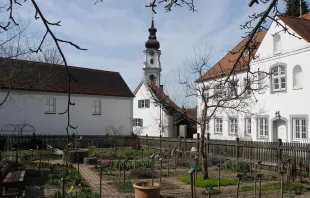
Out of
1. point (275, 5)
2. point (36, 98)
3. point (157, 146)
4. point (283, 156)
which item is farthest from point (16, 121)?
point (275, 5)

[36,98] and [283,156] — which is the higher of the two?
[36,98]

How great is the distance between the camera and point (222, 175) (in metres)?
15.6

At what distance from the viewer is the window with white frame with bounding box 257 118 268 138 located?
924 inches

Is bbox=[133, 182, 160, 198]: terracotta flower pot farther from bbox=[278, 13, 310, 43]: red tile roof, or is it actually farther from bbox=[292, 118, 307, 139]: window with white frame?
bbox=[278, 13, 310, 43]: red tile roof

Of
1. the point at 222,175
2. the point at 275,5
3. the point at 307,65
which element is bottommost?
the point at 222,175

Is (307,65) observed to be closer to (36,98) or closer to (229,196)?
(229,196)

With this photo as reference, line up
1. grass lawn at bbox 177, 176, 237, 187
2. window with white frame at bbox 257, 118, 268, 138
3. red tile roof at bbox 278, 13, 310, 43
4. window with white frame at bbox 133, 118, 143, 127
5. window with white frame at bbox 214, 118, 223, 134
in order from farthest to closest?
window with white frame at bbox 133, 118, 143, 127
window with white frame at bbox 214, 118, 223, 134
window with white frame at bbox 257, 118, 268, 138
red tile roof at bbox 278, 13, 310, 43
grass lawn at bbox 177, 176, 237, 187

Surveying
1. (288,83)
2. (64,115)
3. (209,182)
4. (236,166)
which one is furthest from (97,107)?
(209,182)

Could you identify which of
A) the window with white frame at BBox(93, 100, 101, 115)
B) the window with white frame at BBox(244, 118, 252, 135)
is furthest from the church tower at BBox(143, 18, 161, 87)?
the window with white frame at BBox(244, 118, 252, 135)

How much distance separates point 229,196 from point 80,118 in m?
24.1

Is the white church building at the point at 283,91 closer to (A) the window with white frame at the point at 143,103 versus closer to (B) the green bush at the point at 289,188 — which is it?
(B) the green bush at the point at 289,188

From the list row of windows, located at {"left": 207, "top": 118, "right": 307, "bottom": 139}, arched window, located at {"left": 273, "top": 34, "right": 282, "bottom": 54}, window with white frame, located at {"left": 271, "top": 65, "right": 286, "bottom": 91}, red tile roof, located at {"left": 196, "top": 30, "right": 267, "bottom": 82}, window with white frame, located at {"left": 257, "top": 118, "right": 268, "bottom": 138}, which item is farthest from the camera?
window with white frame, located at {"left": 257, "top": 118, "right": 268, "bottom": 138}

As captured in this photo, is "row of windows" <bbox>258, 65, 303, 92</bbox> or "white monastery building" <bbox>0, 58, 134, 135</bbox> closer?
"row of windows" <bbox>258, 65, 303, 92</bbox>

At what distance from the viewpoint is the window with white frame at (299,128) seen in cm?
2027
